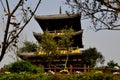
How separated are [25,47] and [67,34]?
23333 mm

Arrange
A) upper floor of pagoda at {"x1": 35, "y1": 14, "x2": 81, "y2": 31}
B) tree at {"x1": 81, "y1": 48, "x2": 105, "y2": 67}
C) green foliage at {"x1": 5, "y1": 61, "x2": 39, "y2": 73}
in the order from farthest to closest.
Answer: upper floor of pagoda at {"x1": 35, "y1": 14, "x2": 81, "y2": 31} → tree at {"x1": 81, "y1": 48, "x2": 105, "y2": 67} → green foliage at {"x1": 5, "y1": 61, "x2": 39, "y2": 73}

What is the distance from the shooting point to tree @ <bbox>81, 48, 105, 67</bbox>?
44.1m

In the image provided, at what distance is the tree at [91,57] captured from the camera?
44109mm

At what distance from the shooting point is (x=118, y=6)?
9.30 m

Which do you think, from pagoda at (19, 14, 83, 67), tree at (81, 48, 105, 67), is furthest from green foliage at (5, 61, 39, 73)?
tree at (81, 48, 105, 67)

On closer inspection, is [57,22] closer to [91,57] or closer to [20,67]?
[91,57]

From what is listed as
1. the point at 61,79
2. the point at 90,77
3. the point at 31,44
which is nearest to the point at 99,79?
the point at 90,77

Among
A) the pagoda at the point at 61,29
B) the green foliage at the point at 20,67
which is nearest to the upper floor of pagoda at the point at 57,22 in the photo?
the pagoda at the point at 61,29

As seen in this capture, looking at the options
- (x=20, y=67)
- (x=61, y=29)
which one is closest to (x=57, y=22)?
(x=61, y=29)

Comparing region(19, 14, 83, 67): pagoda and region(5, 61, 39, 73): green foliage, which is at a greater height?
region(5, 61, 39, 73): green foliage

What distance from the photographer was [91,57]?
46250mm

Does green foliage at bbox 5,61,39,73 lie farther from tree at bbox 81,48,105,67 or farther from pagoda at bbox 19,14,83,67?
tree at bbox 81,48,105,67

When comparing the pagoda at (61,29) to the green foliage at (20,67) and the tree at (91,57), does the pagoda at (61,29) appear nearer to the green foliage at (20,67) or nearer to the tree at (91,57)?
the tree at (91,57)

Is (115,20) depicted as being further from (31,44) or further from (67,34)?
(31,44)
